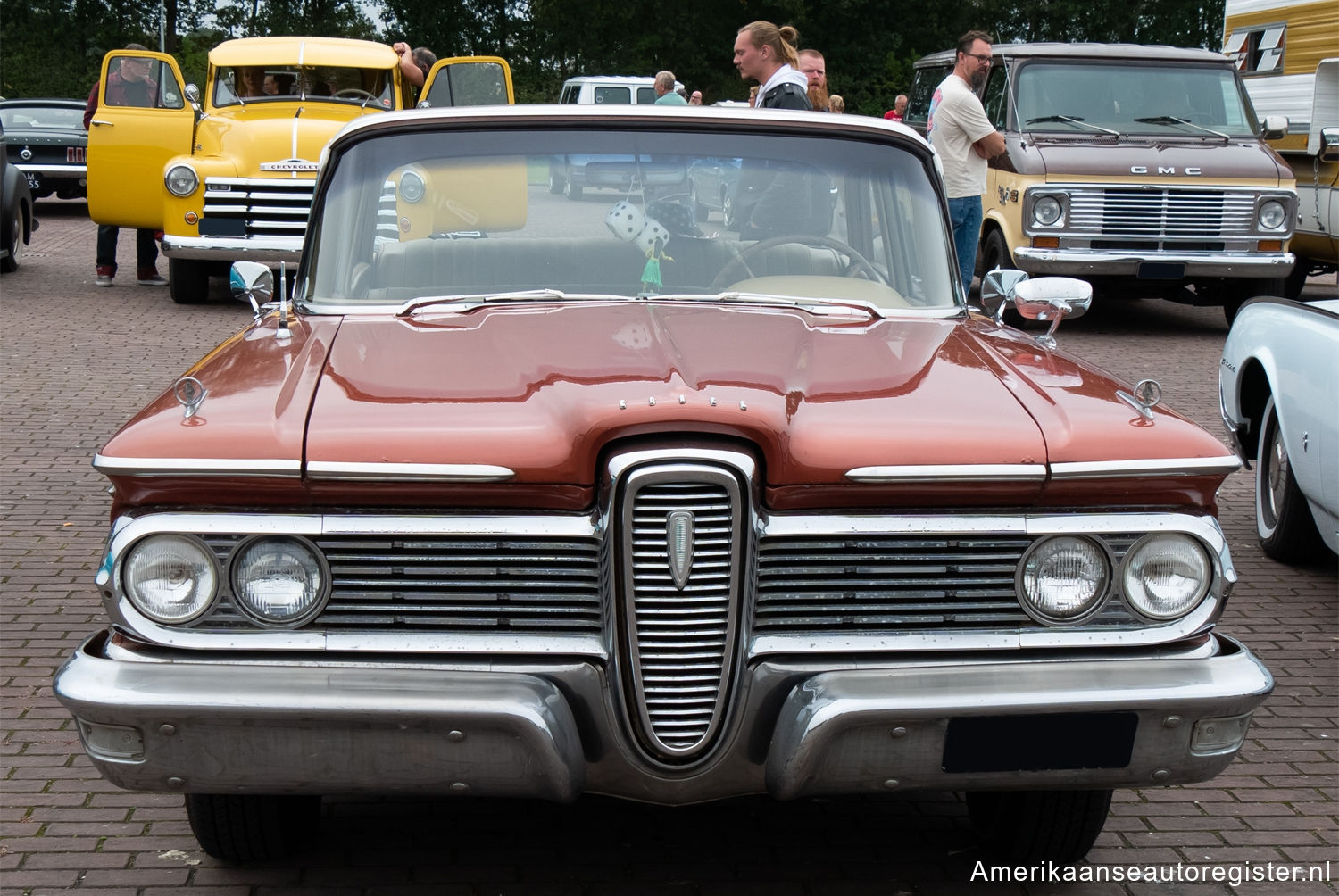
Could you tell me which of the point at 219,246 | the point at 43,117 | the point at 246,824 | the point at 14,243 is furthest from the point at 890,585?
the point at 43,117

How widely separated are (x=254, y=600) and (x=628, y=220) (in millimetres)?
1713

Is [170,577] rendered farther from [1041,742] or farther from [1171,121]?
[1171,121]

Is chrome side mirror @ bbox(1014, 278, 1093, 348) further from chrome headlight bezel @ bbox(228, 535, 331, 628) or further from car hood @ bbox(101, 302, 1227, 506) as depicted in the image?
chrome headlight bezel @ bbox(228, 535, 331, 628)

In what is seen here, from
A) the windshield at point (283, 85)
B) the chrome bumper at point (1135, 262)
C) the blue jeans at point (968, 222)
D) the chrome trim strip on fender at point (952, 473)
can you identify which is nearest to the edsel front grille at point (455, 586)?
the chrome trim strip on fender at point (952, 473)

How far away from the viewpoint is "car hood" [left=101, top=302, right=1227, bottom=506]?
292cm

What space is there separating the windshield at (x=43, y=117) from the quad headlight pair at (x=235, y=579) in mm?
23366

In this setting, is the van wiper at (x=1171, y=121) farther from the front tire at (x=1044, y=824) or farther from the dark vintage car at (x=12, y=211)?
the front tire at (x=1044, y=824)

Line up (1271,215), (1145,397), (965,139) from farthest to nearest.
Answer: (1271,215), (965,139), (1145,397)

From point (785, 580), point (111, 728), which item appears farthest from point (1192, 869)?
point (111, 728)

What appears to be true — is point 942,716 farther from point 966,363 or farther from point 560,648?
point 966,363

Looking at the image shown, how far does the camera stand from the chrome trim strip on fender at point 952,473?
9.67 feet

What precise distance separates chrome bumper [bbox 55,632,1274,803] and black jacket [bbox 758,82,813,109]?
232 inches

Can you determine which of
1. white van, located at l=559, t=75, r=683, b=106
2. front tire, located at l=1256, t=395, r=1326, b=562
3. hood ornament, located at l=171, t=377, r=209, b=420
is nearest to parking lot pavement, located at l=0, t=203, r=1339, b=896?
front tire, located at l=1256, t=395, r=1326, b=562

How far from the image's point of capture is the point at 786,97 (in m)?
8.55
